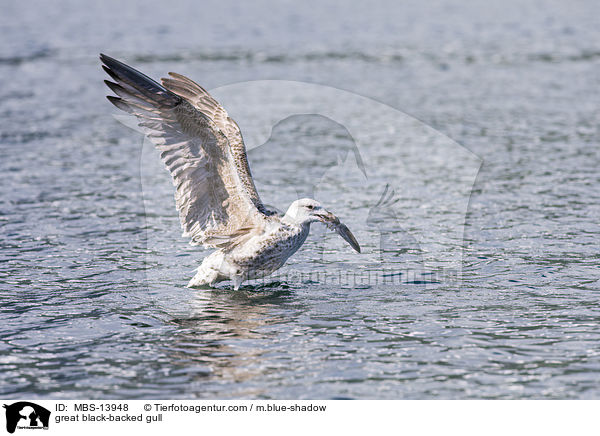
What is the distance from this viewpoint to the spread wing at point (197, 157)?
980 cm

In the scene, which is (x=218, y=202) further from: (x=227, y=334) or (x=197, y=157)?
(x=227, y=334)

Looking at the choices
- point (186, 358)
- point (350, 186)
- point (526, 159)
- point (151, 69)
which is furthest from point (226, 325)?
point (151, 69)

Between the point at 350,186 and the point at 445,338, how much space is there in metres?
7.04

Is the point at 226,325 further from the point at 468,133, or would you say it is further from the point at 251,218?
the point at 468,133

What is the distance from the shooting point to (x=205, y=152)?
401 inches
